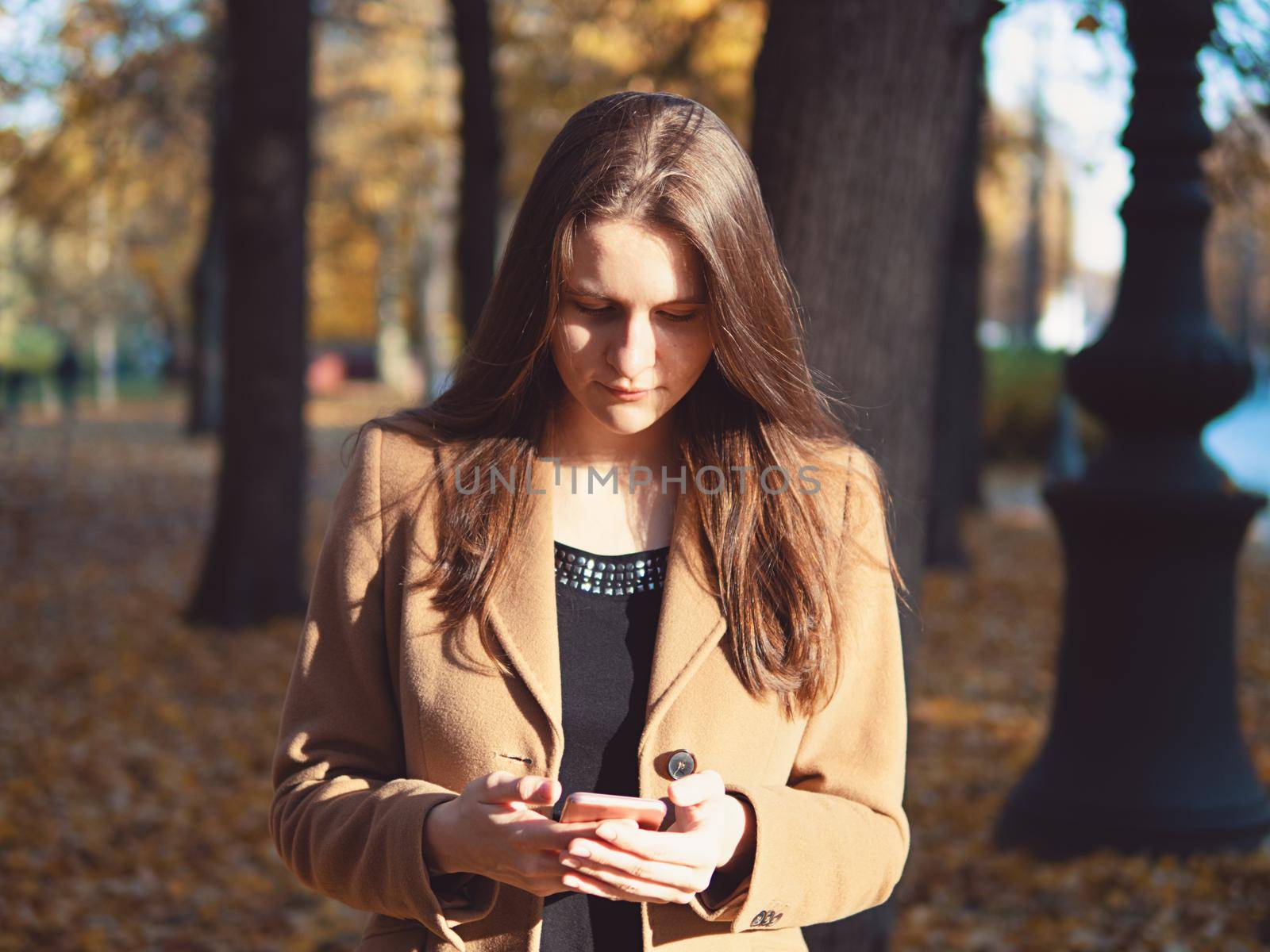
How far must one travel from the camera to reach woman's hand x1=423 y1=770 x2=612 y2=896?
1.80m

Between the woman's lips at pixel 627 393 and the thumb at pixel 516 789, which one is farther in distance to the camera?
the woman's lips at pixel 627 393

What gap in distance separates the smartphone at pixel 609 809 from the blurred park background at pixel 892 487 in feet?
4.66

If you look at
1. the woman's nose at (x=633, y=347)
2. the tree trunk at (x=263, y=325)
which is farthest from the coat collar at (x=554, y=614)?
the tree trunk at (x=263, y=325)

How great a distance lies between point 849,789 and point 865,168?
5.98 feet

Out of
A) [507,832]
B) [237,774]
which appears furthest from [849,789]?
[237,774]

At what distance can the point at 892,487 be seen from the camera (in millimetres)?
3488

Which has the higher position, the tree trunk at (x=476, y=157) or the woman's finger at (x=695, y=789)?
the tree trunk at (x=476, y=157)

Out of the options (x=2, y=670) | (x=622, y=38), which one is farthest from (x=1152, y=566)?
(x=622, y=38)

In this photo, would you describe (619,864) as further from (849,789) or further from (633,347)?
(633,347)

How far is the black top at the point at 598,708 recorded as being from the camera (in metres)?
2.12

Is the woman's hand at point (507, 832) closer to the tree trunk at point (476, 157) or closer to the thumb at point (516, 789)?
the thumb at point (516, 789)

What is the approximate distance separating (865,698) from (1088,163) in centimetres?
824

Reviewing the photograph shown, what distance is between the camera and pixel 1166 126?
5363mm

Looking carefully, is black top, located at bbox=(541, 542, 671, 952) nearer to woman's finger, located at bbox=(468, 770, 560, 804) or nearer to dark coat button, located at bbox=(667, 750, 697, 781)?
dark coat button, located at bbox=(667, 750, 697, 781)
